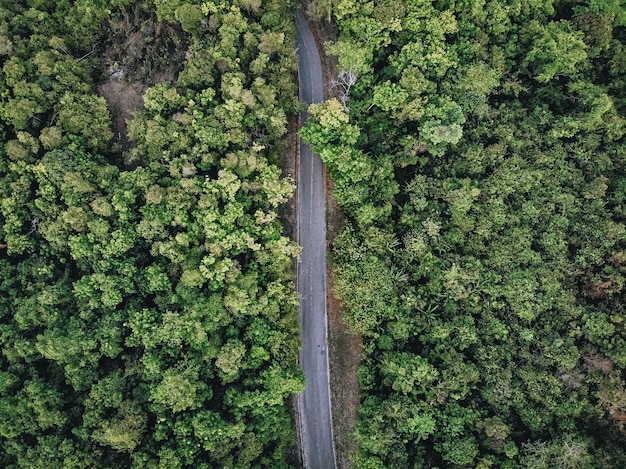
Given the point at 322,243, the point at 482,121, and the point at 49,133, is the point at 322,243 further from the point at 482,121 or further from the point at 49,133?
the point at 49,133

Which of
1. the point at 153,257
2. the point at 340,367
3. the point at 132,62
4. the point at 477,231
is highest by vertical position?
the point at 132,62

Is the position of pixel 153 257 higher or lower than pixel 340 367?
higher

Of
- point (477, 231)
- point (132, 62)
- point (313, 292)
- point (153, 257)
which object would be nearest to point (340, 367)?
point (313, 292)

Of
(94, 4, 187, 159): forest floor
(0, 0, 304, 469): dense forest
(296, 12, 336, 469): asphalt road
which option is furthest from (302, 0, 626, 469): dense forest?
(94, 4, 187, 159): forest floor

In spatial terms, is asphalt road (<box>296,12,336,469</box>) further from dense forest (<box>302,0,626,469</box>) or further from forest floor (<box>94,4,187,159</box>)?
forest floor (<box>94,4,187,159</box>)

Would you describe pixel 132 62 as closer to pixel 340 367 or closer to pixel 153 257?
pixel 153 257

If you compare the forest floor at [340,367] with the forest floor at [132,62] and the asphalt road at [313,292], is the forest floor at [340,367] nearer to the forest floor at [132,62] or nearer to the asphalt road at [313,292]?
the asphalt road at [313,292]
